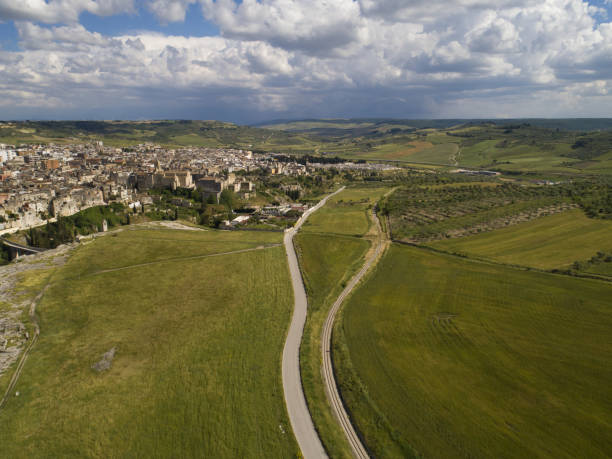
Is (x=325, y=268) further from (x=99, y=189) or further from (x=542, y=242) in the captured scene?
(x=99, y=189)

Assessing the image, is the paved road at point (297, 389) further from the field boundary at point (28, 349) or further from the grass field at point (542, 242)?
the grass field at point (542, 242)

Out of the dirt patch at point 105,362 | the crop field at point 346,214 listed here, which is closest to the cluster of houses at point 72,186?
the crop field at point 346,214

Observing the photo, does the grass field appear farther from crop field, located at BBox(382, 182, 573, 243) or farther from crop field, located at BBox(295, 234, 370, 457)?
crop field, located at BBox(295, 234, 370, 457)

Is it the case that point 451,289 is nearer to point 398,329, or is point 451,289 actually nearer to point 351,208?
point 398,329

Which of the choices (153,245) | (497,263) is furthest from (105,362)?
(497,263)

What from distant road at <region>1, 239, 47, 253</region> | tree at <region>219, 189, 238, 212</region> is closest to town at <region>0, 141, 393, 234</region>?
tree at <region>219, 189, 238, 212</region>

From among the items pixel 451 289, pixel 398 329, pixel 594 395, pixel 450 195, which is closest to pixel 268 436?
pixel 398 329
